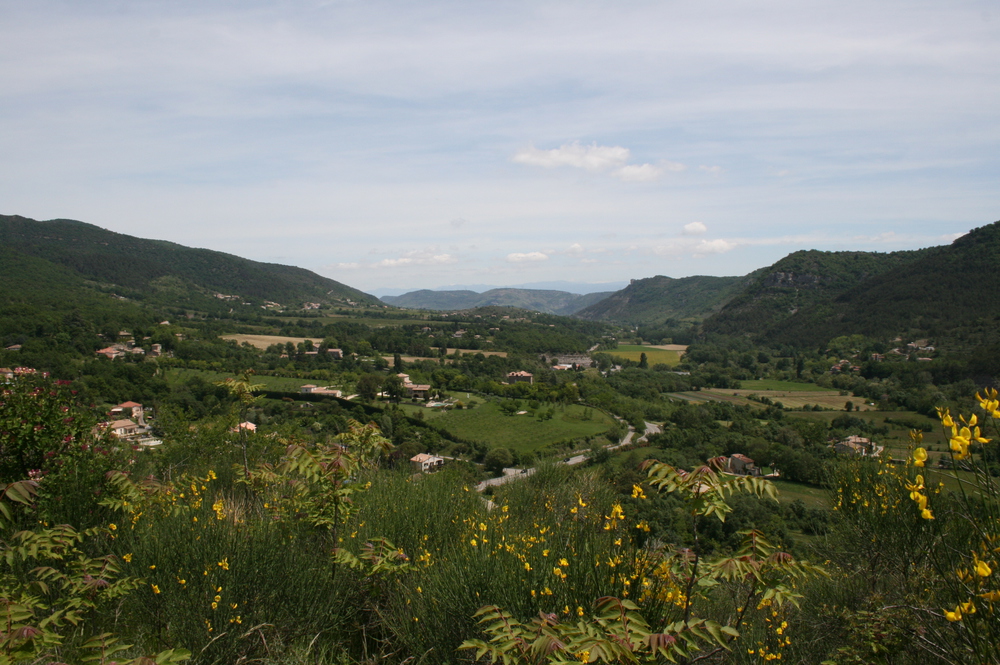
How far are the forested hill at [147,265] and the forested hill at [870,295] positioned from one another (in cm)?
11059

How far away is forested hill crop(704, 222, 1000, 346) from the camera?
58750 mm

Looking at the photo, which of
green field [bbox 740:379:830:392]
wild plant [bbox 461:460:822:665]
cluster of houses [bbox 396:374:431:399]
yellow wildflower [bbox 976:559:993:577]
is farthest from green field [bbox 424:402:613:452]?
yellow wildflower [bbox 976:559:993:577]

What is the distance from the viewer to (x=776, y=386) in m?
60.6

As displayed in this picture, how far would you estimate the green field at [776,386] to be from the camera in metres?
57.2

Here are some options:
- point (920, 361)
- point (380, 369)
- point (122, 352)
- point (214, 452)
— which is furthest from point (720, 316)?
point (214, 452)

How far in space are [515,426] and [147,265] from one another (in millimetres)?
111220

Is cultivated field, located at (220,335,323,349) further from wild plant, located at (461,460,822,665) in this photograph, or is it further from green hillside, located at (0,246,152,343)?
wild plant, located at (461,460,822,665)

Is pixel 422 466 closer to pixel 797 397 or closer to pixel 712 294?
pixel 797 397

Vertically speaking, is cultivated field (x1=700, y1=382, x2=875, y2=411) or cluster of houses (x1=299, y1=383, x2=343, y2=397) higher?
cluster of houses (x1=299, y1=383, x2=343, y2=397)

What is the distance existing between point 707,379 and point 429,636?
235 feet

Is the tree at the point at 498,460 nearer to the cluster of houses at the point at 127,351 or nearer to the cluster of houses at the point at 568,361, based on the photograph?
the cluster of houses at the point at 127,351

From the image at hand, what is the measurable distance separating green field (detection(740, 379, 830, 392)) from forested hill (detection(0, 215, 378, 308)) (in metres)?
99.6

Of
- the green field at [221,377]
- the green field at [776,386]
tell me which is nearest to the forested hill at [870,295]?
the green field at [776,386]

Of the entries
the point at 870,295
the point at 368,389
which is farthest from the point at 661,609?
the point at 870,295
